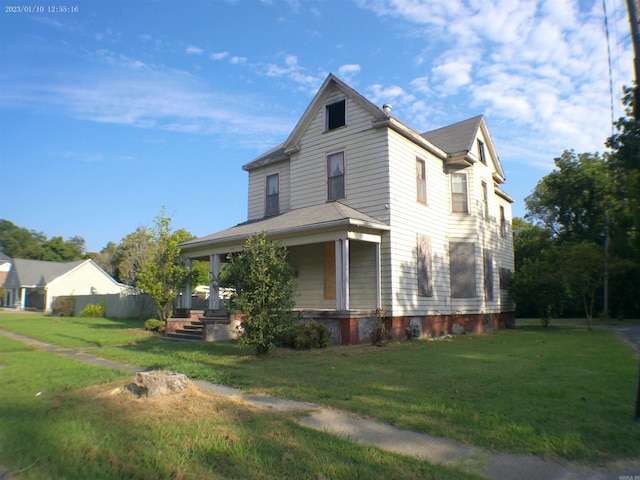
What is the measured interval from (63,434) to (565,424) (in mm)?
5598

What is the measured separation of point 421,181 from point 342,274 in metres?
5.62

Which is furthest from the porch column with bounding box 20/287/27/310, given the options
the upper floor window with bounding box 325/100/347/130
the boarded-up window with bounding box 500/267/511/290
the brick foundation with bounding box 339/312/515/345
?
the boarded-up window with bounding box 500/267/511/290

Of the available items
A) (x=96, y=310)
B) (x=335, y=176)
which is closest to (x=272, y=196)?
(x=335, y=176)

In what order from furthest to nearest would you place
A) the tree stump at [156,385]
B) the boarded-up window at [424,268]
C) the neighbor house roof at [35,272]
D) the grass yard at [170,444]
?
the neighbor house roof at [35,272], the boarded-up window at [424,268], the tree stump at [156,385], the grass yard at [170,444]

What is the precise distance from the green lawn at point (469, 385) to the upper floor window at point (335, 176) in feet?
20.2

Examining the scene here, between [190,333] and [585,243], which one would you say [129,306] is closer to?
[190,333]

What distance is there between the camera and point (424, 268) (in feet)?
54.5

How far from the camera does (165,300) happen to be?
18812 millimetres

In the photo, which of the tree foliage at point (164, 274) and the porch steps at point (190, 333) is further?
the tree foliage at point (164, 274)

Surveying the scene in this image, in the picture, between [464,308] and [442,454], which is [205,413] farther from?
[464,308]

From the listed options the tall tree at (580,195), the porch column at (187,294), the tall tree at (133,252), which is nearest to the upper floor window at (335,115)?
the porch column at (187,294)

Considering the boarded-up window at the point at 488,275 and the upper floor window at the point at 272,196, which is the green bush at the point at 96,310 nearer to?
the upper floor window at the point at 272,196

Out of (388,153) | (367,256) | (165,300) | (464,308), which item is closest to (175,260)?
(165,300)

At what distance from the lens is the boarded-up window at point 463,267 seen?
59.8 feet
